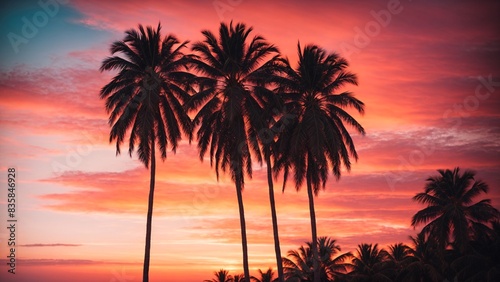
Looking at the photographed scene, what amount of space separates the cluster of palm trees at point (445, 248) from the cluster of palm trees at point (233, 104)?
80.8 ft

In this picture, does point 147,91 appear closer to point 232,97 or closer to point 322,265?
point 232,97

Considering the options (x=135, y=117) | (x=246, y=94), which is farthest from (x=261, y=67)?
(x=135, y=117)

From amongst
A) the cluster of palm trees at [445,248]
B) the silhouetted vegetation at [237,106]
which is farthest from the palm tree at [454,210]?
the silhouetted vegetation at [237,106]

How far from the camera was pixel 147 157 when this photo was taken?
163ft

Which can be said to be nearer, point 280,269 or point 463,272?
point 280,269

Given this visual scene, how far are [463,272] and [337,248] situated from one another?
870 inches

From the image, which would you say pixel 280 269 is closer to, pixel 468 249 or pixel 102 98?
pixel 102 98

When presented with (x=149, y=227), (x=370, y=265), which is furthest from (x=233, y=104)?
(x=370, y=265)

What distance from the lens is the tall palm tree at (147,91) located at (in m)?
49.4

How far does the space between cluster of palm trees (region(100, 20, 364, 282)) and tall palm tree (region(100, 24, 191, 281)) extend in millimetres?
85

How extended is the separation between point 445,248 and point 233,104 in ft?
132

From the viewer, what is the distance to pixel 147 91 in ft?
161

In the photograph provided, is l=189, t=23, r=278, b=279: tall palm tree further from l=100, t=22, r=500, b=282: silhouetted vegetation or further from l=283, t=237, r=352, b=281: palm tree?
l=283, t=237, r=352, b=281: palm tree

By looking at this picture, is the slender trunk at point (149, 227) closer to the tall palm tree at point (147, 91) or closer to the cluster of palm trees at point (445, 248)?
the tall palm tree at point (147, 91)
